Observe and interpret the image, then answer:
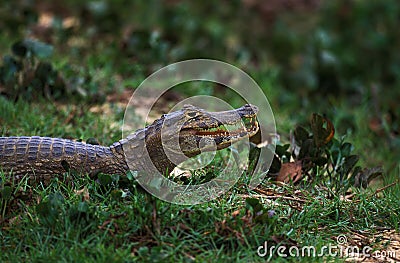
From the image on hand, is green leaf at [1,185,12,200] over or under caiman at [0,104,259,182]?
under

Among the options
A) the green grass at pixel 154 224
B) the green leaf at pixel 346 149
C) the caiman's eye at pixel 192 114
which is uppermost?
the caiman's eye at pixel 192 114

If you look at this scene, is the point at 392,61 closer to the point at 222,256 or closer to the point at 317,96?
the point at 317,96

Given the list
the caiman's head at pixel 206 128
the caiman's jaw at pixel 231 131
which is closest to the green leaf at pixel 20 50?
the caiman's head at pixel 206 128

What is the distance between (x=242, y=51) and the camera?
7.78 m

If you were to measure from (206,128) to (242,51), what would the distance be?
4.17 m

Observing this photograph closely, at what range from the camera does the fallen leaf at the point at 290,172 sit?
410 centimetres

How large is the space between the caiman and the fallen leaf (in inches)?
19.7

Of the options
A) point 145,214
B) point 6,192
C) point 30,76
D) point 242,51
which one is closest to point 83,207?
point 145,214

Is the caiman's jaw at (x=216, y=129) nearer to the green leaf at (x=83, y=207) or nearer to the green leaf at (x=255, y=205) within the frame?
the green leaf at (x=255, y=205)

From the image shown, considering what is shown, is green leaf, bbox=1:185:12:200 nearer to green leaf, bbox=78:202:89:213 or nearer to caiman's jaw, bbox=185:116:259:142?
green leaf, bbox=78:202:89:213

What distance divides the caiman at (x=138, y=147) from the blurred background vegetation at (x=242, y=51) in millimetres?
1597

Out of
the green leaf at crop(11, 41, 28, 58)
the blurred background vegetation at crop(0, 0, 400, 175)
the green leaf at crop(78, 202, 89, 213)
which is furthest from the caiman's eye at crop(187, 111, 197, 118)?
the green leaf at crop(11, 41, 28, 58)

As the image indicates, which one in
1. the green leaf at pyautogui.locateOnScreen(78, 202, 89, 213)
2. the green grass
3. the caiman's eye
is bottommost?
the green grass

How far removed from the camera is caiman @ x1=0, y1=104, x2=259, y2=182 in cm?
375
